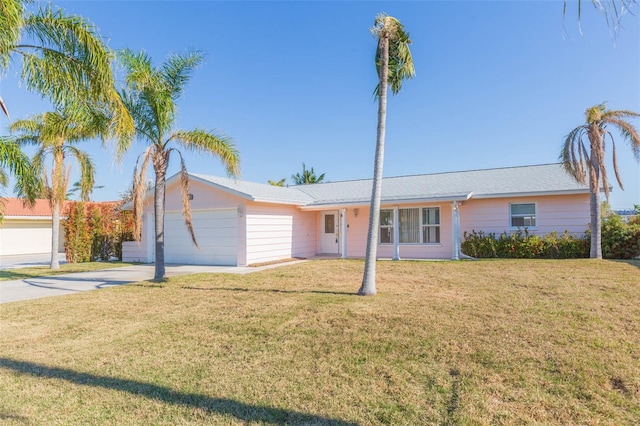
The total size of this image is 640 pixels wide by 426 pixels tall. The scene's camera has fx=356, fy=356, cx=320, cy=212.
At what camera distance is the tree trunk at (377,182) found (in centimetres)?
794

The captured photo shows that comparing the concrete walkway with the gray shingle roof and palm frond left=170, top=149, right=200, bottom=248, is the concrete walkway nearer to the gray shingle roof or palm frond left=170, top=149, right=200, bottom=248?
palm frond left=170, top=149, right=200, bottom=248

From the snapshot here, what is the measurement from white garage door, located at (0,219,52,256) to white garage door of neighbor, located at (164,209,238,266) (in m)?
15.2

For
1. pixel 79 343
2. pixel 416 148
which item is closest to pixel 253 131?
pixel 416 148

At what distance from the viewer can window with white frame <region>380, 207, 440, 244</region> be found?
52.5ft

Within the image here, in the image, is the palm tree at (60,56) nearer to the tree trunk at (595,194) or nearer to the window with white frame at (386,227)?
the window with white frame at (386,227)

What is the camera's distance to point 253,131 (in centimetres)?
2250

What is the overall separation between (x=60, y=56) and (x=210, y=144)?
3.96 metres

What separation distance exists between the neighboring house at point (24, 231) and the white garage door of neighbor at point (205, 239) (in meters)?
12.6

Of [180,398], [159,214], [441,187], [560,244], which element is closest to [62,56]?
[159,214]

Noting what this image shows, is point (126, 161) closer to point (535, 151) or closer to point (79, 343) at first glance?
point (79, 343)

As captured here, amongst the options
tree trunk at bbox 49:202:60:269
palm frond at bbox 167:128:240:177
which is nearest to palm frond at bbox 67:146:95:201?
tree trunk at bbox 49:202:60:269

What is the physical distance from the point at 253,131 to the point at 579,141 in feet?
55.3

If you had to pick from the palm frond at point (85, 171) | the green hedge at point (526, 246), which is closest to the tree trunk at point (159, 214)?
the palm frond at point (85, 171)

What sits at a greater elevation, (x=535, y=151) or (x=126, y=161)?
(x=535, y=151)
